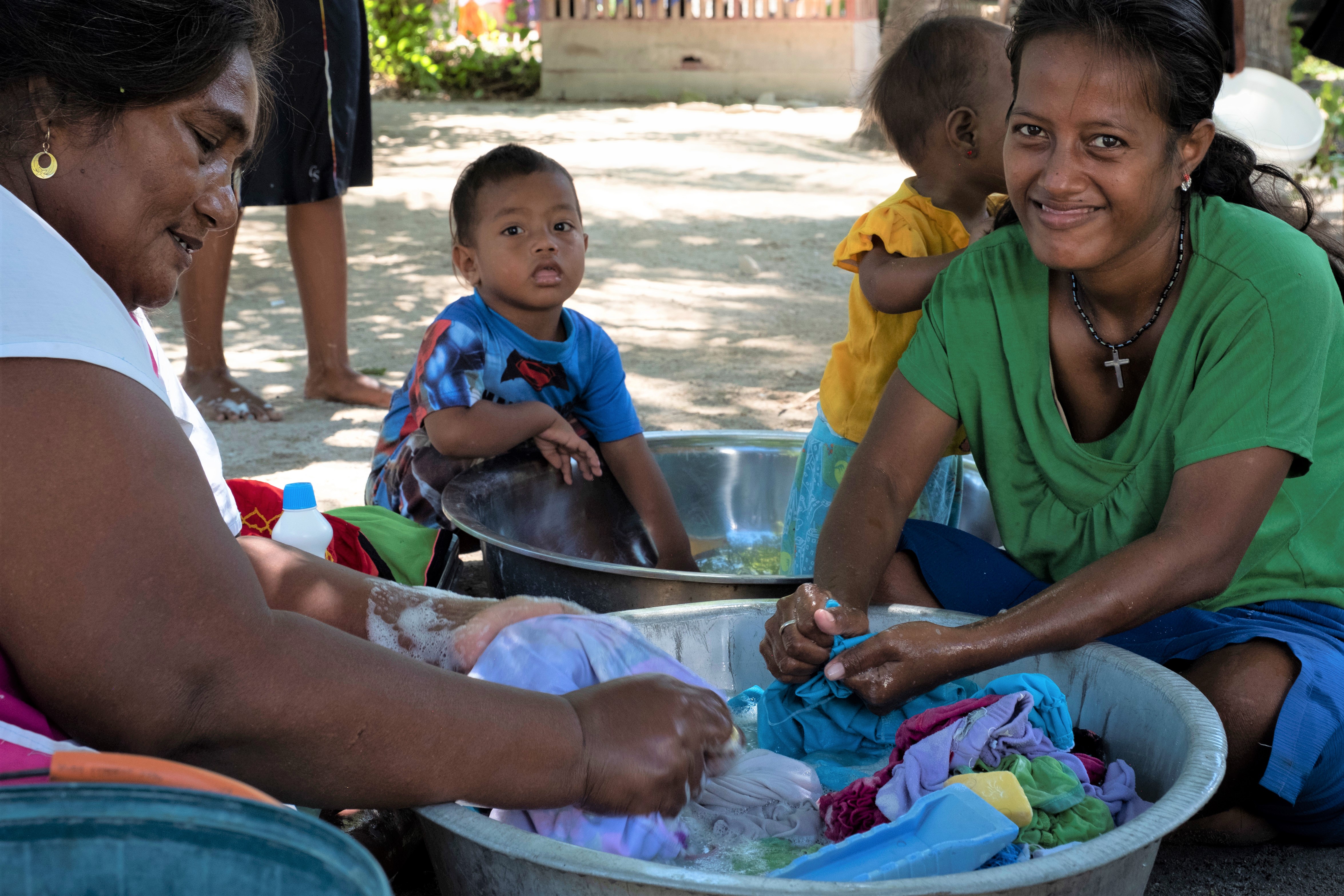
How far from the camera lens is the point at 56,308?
1124mm

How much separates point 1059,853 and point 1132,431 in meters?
0.92

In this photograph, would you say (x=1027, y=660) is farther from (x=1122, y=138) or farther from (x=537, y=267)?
(x=537, y=267)

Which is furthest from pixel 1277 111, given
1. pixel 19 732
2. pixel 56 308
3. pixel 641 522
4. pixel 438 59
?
pixel 438 59

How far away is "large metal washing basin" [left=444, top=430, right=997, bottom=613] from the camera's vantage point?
2262 mm

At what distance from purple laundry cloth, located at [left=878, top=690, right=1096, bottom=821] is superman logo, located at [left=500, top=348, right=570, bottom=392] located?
5.39 ft

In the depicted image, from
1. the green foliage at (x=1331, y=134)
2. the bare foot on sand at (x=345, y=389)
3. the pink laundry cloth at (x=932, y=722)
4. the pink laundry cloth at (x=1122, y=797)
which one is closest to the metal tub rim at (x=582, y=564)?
the pink laundry cloth at (x=932, y=722)

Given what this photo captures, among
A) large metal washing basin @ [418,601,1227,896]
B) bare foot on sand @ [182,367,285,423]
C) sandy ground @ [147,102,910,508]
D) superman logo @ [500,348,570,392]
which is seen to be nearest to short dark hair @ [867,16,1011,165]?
superman logo @ [500,348,570,392]

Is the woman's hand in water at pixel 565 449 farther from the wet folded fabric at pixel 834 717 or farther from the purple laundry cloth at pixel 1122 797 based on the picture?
the purple laundry cloth at pixel 1122 797

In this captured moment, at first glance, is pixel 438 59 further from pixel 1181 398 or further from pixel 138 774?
pixel 138 774

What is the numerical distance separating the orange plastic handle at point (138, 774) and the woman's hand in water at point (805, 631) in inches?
42.4

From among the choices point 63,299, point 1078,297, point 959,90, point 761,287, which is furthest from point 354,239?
point 63,299

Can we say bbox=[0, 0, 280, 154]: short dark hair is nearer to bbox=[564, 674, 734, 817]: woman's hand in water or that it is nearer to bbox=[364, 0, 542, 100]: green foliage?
bbox=[564, 674, 734, 817]: woman's hand in water

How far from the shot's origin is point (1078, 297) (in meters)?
2.11

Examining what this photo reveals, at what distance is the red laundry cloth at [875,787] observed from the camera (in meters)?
1.63
